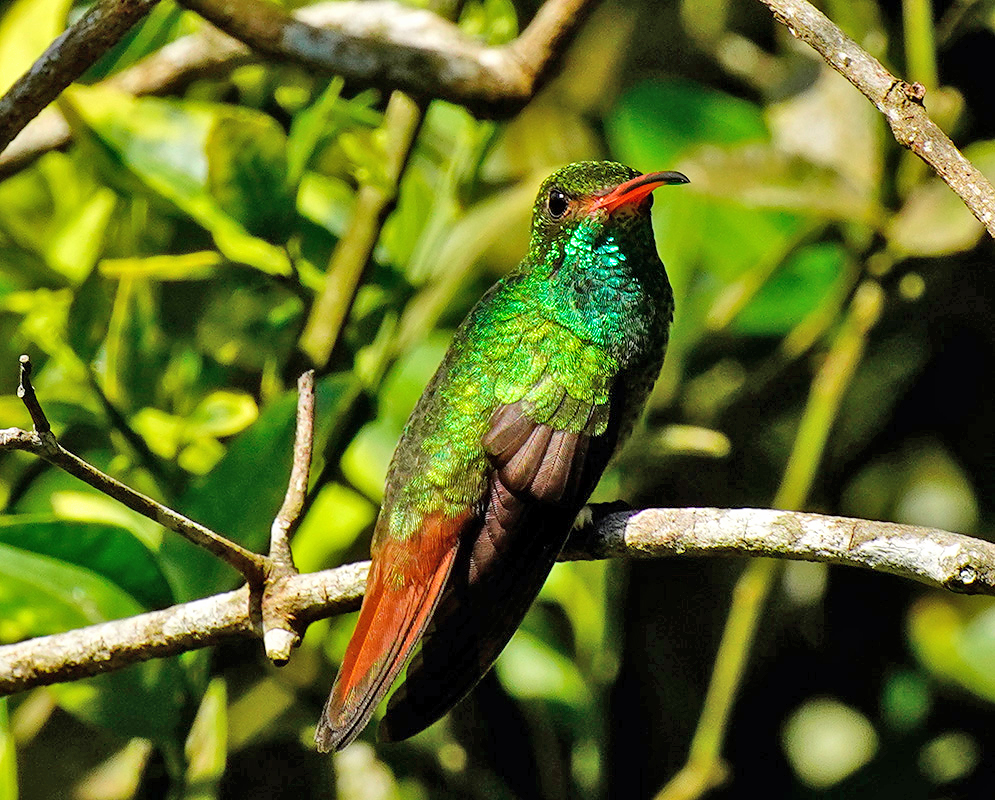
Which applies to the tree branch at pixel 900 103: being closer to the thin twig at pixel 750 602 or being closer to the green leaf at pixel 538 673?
the thin twig at pixel 750 602

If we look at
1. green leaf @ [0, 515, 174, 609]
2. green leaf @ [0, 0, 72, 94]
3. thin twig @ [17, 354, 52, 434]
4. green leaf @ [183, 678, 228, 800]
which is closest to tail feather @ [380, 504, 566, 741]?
green leaf @ [183, 678, 228, 800]

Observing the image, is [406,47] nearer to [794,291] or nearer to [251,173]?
[251,173]

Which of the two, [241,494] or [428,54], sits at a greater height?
[428,54]

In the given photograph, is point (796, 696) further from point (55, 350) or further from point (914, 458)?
point (55, 350)

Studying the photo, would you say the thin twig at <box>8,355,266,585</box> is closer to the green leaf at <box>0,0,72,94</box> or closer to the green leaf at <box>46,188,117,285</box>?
the green leaf at <box>46,188,117,285</box>

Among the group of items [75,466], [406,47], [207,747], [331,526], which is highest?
[406,47]

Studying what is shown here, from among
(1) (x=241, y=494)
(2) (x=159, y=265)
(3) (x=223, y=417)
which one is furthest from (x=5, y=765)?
(2) (x=159, y=265)
